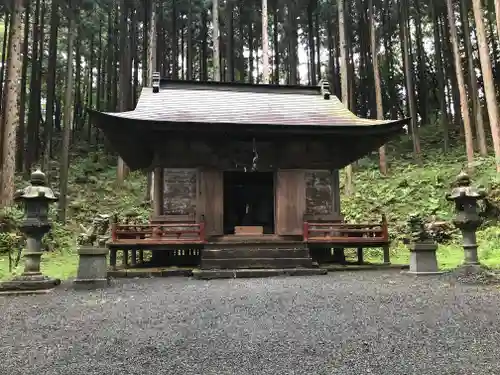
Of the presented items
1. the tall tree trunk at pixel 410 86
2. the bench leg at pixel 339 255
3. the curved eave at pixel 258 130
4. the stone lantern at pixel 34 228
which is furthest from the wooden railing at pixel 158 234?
the tall tree trunk at pixel 410 86

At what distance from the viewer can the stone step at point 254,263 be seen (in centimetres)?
973

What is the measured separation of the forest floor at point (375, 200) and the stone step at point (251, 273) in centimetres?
370

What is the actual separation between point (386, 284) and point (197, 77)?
105 ft

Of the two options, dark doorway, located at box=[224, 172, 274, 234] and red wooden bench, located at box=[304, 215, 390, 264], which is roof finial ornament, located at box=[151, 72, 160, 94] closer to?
dark doorway, located at box=[224, 172, 274, 234]

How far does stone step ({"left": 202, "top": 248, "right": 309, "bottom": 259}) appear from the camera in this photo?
10047mm

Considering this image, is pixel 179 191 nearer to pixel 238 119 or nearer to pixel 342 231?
pixel 238 119

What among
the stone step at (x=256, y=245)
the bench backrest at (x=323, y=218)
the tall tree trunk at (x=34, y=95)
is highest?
the tall tree trunk at (x=34, y=95)

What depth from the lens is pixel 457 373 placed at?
312 cm

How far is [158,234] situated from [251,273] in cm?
268

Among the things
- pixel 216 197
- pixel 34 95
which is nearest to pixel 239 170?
pixel 216 197

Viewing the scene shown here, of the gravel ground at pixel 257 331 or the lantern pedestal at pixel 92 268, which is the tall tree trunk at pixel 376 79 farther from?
the lantern pedestal at pixel 92 268

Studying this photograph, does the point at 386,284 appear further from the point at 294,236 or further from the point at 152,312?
the point at 152,312

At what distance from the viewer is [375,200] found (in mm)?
19109

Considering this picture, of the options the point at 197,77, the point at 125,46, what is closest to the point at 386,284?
the point at 125,46
